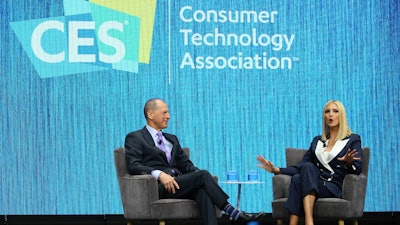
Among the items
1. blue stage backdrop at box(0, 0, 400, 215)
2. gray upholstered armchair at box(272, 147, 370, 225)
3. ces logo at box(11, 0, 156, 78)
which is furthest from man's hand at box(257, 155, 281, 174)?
ces logo at box(11, 0, 156, 78)

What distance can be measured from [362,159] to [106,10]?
272 cm

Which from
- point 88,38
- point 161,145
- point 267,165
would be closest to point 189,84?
point 88,38

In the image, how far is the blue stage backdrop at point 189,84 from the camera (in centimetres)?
669

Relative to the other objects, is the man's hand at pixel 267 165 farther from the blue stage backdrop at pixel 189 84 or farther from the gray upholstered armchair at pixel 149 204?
the blue stage backdrop at pixel 189 84

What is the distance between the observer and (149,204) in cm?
539

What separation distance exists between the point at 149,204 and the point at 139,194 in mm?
104

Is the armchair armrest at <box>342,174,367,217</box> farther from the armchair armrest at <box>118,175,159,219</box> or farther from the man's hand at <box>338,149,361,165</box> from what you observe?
the armchair armrest at <box>118,175,159,219</box>

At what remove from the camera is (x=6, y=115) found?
262 inches

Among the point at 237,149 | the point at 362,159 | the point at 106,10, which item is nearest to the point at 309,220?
the point at 362,159

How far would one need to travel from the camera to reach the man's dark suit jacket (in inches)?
219

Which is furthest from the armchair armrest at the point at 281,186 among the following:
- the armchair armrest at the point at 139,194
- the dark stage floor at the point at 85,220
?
the dark stage floor at the point at 85,220

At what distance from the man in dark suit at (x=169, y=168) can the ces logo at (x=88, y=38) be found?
3.56 feet

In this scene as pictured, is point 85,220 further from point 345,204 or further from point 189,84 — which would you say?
point 345,204

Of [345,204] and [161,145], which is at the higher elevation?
[161,145]
